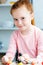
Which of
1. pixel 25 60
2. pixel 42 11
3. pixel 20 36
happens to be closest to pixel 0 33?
pixel 42 11

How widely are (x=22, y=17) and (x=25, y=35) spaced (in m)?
0.17

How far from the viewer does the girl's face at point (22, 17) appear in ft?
4.19

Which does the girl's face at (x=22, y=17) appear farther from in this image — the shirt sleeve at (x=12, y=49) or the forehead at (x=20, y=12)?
the shirt sleeve at (x=12, y=49)

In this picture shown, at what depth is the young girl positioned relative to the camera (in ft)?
4.25

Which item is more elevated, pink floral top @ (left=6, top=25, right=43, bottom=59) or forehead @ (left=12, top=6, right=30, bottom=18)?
forehead @ (left=12, top=6, right=30, bottom=18)

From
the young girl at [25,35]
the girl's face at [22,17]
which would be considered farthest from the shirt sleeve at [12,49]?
the girl's face at [22,17]

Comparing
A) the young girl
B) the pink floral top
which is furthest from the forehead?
the pink floral top

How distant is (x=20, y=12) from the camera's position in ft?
4.23

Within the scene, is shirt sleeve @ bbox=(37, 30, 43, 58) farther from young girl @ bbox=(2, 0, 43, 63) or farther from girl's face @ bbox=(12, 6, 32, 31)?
girl's face @ bbox=(12, 6, 32, 31)

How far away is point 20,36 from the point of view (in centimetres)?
142

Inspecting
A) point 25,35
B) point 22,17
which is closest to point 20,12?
point 22,17

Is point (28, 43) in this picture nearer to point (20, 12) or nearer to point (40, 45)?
point (40, 45)

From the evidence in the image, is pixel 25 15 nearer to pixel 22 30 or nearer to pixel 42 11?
pixel 22 30

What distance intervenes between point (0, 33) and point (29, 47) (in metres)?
2.37
